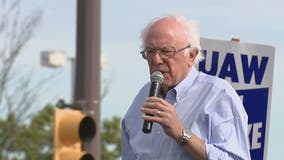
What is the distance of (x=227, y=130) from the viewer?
4.26 meters

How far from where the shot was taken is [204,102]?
4359mm

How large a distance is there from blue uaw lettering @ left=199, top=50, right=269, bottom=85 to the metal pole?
1.87 m

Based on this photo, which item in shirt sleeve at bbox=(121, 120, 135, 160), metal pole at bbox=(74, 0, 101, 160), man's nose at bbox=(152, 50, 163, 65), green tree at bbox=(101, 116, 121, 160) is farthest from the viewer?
green tree at bbox=(101, 116, 121, 160)

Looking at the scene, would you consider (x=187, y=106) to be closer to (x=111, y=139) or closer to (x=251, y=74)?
(x=251, y=74)

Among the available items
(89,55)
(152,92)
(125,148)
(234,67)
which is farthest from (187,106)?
(89,55)

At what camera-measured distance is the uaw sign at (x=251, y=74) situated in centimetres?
575

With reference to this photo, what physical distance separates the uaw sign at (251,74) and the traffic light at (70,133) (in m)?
0.83

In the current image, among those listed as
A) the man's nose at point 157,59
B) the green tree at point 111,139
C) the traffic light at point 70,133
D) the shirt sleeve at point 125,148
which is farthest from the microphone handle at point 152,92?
the green tree at point 111,139

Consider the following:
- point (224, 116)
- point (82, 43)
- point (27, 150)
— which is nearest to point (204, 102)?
point (224, 116)

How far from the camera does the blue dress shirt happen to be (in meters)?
4.25

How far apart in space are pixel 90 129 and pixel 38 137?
44.9 feet

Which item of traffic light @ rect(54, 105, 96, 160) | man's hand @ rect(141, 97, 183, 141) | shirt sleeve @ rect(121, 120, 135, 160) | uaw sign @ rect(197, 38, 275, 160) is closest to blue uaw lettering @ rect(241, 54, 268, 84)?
uaw sign @ rect(197, 38, 275, 160)

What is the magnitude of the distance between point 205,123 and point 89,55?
3.30 meters

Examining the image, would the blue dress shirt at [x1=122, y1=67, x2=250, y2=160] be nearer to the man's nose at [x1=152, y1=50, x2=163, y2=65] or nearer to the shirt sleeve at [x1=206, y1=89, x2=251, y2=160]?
the shirt sleeve at [x1=206, y1=89, x2=251, y2=160]
